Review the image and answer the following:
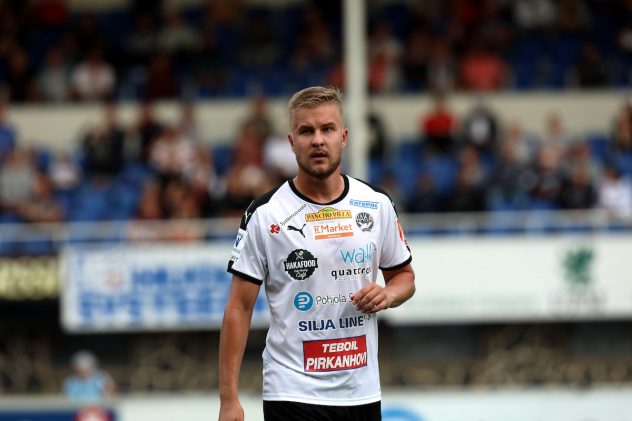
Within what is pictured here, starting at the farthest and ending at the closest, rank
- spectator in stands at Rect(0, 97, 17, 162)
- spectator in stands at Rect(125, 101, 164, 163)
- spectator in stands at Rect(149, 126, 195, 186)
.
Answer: spectator in stands at Rect(0, 97, 17, 162)
spectator in stands at Rect(125, 101, 164, 163)
spectator in stands at Rect(149, 126, 195, 186)

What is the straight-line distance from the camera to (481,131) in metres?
16.2

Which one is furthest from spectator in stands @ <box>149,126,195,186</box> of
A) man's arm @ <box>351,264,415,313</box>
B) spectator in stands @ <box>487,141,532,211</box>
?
man's arm @ <box>351,264,415,313</box>

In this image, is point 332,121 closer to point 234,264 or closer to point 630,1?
point 234,264

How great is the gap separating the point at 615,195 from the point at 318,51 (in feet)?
17.2

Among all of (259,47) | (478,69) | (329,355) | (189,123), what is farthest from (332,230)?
(259,47)

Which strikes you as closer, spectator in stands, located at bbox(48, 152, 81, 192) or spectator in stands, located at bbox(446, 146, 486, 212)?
spectator in stands, located at bbox(446, 146, 486, 212)

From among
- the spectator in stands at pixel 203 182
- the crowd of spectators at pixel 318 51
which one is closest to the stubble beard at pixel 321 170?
the spectator in stands at pixel 203 182

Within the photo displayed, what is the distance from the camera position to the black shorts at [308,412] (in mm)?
4789

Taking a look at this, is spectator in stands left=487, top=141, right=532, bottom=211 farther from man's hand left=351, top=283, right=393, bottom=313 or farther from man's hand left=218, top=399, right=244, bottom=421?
man's hand left=218, top=399, right=244, bottom=421

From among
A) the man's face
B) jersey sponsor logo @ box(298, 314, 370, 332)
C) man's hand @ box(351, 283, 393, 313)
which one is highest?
the man's face

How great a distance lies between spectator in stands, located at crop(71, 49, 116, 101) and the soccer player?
1365cm

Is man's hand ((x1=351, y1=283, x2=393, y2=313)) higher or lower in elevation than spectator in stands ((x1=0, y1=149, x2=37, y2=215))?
lower

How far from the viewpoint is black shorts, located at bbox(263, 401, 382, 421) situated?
4.79 metres

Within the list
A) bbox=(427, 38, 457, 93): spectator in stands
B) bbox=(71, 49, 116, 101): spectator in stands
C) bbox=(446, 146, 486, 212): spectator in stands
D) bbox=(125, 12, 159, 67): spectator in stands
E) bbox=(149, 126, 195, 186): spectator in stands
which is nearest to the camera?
bbox=(446, 146, 486, 212): spectator in stands
